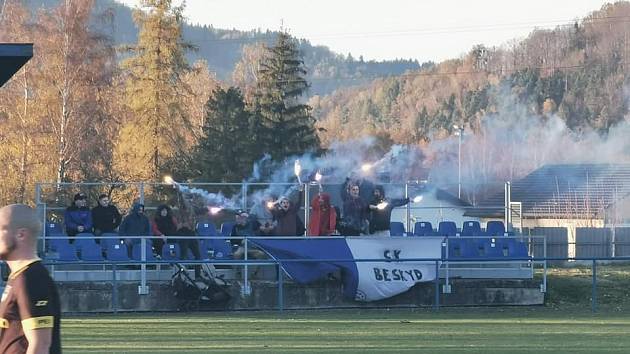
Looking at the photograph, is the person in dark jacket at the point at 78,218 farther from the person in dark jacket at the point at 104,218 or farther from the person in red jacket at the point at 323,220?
the person in red jacket at the point at 323,220

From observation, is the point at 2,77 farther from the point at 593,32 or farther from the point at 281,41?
the point at 593,32

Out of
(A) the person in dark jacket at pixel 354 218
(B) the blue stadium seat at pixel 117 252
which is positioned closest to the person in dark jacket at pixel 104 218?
(B) the blue stadium seat at pixel 117 252

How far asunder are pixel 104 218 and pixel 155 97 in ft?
121

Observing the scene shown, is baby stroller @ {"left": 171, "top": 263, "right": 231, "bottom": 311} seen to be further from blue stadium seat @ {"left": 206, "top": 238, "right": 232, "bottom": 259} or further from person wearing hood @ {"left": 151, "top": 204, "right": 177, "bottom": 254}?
blue stadium seat @ {"left": 206, "top": 238, "right": 232, "bottom": 259}

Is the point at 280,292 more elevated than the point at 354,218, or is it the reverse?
the point at 354,218

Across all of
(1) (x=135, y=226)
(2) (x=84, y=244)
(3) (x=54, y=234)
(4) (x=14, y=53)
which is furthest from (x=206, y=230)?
(4) (x=14, y=53)

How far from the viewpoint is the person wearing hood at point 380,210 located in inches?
984

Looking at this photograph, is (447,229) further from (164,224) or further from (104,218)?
(104,218)

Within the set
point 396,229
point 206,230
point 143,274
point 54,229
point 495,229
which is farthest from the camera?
point 495,229

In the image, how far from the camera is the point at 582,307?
24156 millimetres

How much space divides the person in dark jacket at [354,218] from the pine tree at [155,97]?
35.5 m

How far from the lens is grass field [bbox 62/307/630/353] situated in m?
16.0

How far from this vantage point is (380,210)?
2506 centimetres

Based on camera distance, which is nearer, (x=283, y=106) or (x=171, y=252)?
(x=171, y=252)
